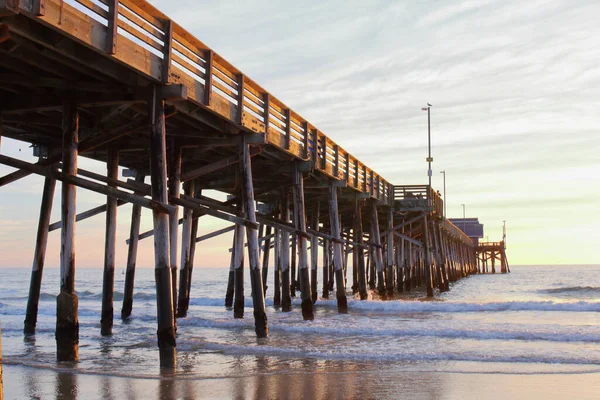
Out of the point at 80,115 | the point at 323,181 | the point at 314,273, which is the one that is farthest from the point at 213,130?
the point at 314,273

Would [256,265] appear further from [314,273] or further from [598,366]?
[314,273]

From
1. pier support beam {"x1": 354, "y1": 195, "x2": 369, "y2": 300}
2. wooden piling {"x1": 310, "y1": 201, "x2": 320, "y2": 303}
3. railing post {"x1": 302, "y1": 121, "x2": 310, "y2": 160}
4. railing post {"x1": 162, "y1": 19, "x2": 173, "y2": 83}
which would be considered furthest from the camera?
pier support beam {"x1": 354, "y1": 195, "x2": 369, "y2": 300}

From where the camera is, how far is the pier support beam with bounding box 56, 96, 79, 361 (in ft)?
32.9

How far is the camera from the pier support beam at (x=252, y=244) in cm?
1285

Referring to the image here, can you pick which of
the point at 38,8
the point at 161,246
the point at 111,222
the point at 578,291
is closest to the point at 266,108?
the point at 111,222

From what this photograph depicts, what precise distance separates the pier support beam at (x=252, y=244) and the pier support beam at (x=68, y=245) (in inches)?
140

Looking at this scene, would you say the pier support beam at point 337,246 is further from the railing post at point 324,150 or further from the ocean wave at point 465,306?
the ocean wave at point 465,306

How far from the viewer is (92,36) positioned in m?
8.19

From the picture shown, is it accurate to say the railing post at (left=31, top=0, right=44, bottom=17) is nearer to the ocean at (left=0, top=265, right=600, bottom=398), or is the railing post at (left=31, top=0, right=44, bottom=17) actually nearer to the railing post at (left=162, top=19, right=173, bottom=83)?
the railing post at (left=162, top=19, right=173, bottom=83)

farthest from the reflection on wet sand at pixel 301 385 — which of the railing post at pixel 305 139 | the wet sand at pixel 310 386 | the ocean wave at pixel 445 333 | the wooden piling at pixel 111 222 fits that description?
the railing post at pixel 305 139

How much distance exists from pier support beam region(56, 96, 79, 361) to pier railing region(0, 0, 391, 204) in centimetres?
162

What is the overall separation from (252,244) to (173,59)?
4222 mm

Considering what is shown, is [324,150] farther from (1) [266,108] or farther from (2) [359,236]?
(2) [359,236]

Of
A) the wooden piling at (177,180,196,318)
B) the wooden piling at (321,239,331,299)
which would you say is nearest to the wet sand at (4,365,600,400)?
the wooden piling at (177,180,196,318)
